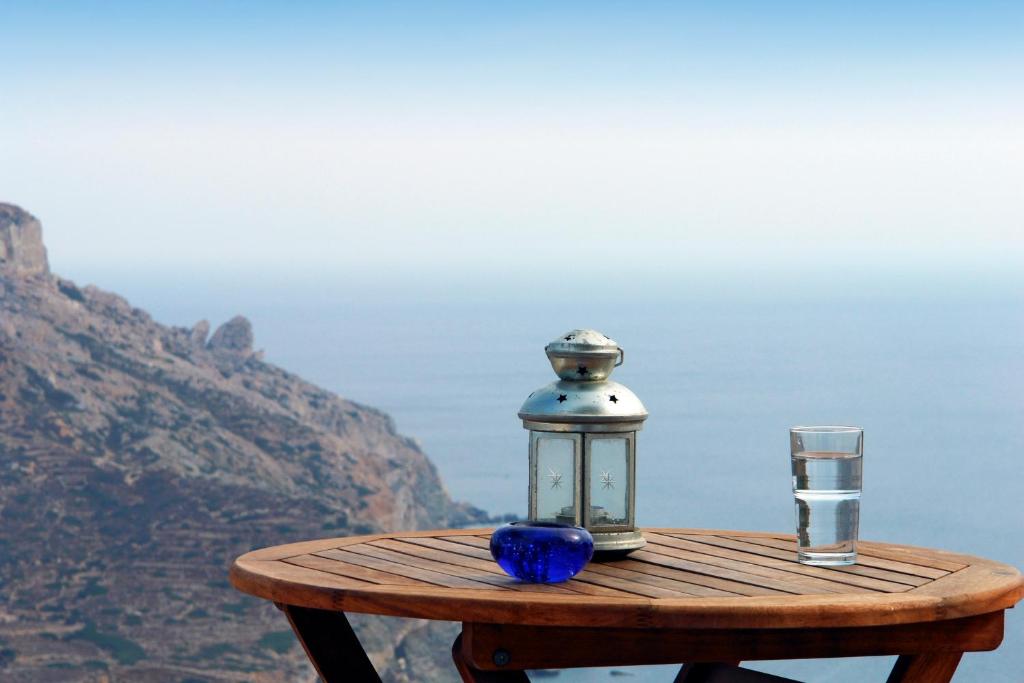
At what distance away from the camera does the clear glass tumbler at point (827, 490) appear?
2.39 metres

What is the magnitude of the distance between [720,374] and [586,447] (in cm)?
9512

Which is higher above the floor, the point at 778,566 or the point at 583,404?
the point at 583,404

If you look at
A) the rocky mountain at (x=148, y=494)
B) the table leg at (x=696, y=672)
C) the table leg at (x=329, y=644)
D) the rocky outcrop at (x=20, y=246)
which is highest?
the rocky outcrop at (x=20, y=246)

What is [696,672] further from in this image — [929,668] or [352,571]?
[352,571]

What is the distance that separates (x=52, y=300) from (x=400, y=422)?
80.2 feet

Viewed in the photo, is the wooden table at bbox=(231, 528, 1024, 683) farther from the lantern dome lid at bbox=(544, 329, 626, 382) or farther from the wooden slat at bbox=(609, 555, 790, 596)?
the lantern dome lid at bbox=(544, 329, 626, 382)

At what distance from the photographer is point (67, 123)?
2884 inches

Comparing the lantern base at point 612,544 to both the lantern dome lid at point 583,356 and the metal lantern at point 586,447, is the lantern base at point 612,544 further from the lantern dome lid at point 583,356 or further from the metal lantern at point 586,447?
the lantern dome lid at point 583,356

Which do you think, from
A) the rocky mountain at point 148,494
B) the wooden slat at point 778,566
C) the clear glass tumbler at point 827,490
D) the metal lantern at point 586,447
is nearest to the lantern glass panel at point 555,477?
the metal lantern at point 586,447

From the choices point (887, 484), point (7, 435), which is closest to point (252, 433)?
point (7, 435)

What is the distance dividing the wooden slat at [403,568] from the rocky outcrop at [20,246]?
228 ft

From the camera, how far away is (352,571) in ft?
7.51

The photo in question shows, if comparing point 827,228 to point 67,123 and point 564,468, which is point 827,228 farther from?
point 564,468

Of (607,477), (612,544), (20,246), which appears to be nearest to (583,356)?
(607,477)
